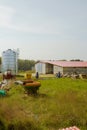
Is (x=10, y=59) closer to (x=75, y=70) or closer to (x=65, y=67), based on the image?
(x=65, y=67)

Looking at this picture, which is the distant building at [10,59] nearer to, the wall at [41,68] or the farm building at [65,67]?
the wall at [41,68]

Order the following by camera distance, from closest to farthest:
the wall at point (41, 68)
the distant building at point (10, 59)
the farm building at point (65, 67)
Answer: the farm building at point (65, 67) < the distant building at point (10, 59) < the wall at point (41, 68)

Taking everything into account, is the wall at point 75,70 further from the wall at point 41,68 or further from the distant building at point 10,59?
the distant building at point 10,59

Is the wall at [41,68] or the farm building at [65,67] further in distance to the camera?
the wall at [41,68]

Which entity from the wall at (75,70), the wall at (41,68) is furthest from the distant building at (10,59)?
the wall at (75,70)

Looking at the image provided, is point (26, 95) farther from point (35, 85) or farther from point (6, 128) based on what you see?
point (6, 128)

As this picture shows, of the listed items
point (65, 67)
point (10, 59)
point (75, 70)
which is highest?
point (10, 59)

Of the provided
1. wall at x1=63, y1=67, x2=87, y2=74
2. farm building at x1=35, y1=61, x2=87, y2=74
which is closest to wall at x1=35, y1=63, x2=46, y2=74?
farm building at x1=35, y1=61, x2=87, y2=74

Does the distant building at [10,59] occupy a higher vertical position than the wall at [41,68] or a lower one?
higher

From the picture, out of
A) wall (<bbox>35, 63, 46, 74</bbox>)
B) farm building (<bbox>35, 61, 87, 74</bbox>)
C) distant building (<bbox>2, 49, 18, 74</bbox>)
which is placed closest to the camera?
farm building (<bbox>35, 61, 87, 74</bbox>)

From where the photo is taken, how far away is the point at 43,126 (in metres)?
9.12

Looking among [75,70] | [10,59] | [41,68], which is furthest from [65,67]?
[10,59]

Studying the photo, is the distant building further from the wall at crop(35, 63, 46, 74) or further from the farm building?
the farm building

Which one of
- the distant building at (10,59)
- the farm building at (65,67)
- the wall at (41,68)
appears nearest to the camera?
the farm building at (65,67)
